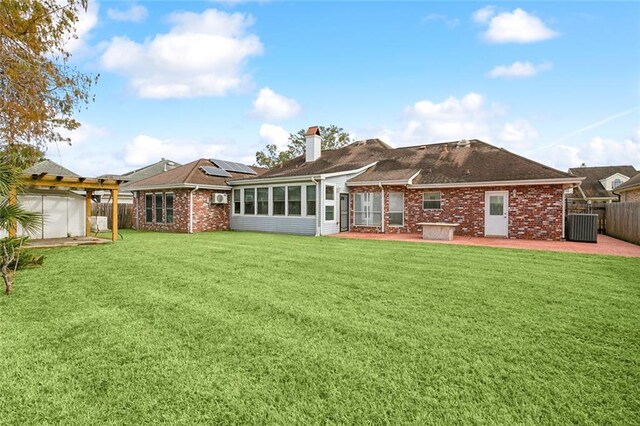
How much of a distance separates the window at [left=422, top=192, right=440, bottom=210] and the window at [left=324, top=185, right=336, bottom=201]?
13.7 ft

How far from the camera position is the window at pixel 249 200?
58.7ft

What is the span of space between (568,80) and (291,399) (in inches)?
649

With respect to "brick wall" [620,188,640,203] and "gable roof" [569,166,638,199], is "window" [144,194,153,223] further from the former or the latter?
"gable roof" [569,166,638,199]

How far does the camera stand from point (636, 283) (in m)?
6.20

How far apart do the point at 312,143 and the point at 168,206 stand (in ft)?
29.2

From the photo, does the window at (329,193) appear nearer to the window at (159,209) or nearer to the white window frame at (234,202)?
the white window frame at (234,202)

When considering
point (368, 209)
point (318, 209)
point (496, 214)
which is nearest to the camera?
point (496, 214)

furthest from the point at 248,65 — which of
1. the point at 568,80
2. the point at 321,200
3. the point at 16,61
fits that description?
the point at 568,80

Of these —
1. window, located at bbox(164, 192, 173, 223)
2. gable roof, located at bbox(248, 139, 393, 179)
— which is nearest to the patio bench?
gable roof, located at bbox(248, 139, 393, 179)

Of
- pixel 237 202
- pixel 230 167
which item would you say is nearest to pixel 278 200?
pixel 237 202

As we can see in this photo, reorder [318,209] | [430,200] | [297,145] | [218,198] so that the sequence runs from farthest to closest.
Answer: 1. [297,145]
2. [218,198]
3. [430,200]
4. [318,209]

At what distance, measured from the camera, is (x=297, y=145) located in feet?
123

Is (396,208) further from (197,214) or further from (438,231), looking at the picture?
(197,214)

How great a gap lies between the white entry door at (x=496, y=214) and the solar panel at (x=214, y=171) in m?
13.9
